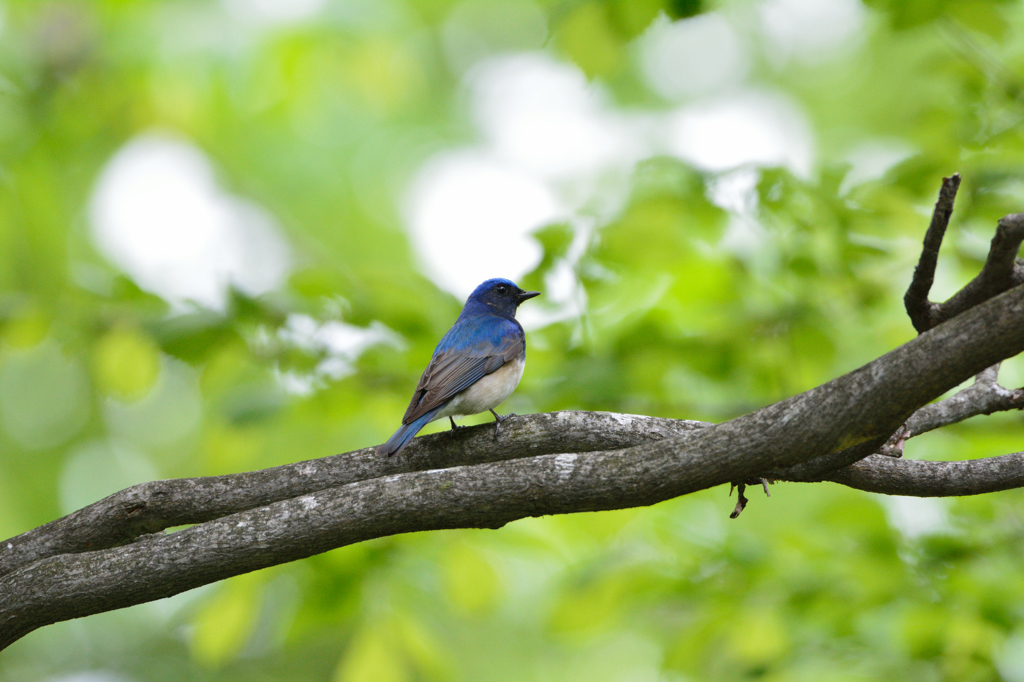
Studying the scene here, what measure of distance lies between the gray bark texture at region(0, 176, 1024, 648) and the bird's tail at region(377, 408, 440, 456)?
0.16 feet

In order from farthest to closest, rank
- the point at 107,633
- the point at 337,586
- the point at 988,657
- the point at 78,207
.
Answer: the point at 107,633 < the point at 78,207 < the point at 337,586 < the point at 988,657

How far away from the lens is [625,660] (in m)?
13.0

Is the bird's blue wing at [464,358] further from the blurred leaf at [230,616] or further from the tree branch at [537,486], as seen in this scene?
the tree branch at [537,486]

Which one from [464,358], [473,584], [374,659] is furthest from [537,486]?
[374,659]

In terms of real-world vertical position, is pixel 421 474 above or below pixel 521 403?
below

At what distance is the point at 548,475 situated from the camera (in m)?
2.47

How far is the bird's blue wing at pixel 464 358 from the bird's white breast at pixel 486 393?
0.04m

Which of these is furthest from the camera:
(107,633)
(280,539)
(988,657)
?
(107,633)

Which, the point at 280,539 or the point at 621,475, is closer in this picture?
the point at 621,475

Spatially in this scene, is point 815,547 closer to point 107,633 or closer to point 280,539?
point 280,539

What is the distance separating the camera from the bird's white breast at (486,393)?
455 centimetres

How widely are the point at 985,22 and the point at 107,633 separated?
15558mm

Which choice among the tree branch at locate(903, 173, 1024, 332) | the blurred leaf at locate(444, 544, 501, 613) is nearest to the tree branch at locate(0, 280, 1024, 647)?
the tree branch at locate(903, 173, 1024, 332)

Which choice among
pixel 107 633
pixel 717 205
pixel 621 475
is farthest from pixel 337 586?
pixel 107 633
